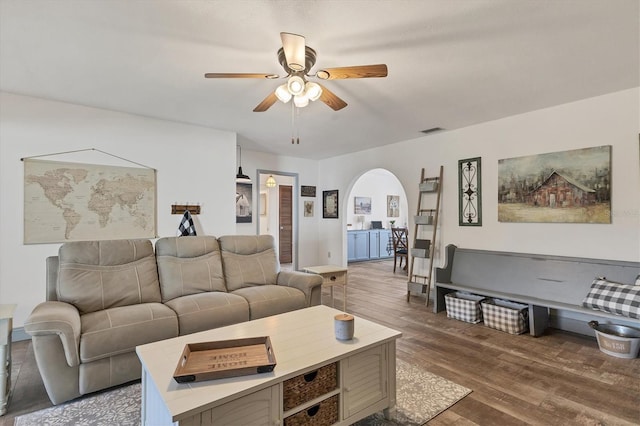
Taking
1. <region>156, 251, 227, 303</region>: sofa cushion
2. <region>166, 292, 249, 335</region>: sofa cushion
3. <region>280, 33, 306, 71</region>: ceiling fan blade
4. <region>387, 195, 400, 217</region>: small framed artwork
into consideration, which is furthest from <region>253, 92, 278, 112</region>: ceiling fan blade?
<region>387, 195, 400, 217</region>: small framed artwork

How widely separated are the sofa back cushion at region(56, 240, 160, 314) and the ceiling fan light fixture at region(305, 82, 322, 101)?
2.10 metres

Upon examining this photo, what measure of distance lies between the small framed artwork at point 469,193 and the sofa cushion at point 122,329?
372 centimetres

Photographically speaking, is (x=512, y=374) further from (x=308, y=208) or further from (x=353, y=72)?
(x=308, y=208)

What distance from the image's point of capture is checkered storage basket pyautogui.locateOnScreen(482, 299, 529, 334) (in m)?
3.28

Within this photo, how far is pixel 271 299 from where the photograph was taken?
294 centimetres

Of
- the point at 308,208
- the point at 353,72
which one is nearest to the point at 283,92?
the point at 353,72

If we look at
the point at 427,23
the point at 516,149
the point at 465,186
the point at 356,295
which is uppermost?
the point at 427,23

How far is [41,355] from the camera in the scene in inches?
77.9

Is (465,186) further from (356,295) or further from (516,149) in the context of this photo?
(356,295)

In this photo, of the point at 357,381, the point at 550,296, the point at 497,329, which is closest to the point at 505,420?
the point at 357,381

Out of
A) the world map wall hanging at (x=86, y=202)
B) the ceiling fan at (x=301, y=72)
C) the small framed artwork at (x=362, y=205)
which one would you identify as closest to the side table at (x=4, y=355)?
the world map wall hanging at (x=86, y=202)

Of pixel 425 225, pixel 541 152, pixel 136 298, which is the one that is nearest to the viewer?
pixel 136 298

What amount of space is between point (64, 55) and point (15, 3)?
0.62 metres

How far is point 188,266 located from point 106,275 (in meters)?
0.66
